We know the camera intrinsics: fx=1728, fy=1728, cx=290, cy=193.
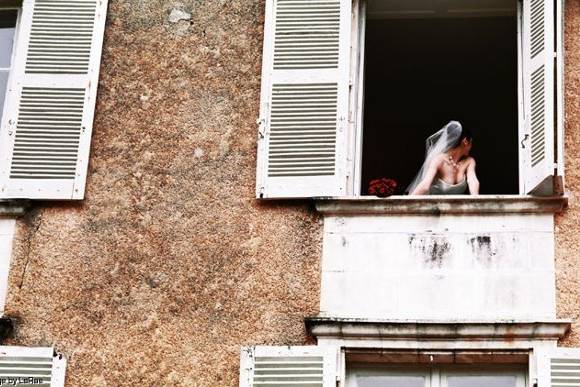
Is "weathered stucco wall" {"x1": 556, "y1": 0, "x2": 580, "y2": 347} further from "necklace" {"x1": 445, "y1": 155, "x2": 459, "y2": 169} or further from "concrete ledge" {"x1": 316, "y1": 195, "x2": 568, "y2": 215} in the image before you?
"necklace" {"x1": 445, "y1": 155, "x2": 459, "y2": 169}

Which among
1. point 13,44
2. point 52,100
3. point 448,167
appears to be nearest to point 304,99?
point 448,167

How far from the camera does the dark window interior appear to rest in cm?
1328

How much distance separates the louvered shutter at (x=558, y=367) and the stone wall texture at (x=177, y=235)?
5.4 inches

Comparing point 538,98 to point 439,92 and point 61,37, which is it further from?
point 439,92

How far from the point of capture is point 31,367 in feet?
34.8

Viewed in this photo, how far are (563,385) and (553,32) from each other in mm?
2412

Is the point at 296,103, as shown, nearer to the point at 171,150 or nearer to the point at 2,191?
the point at 171,150

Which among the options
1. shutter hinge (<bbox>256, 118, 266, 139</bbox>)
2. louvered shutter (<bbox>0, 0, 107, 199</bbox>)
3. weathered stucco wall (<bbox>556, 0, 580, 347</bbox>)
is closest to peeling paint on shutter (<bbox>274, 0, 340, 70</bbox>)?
shutter hinge (<bbox>256, 118, 266, 139</bbox>)

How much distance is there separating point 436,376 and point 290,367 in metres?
0.90

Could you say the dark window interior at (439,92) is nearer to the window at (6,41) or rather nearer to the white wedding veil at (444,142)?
the white wedding veil at (444,142)

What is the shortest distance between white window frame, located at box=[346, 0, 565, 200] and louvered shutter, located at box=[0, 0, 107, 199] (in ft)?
5.67

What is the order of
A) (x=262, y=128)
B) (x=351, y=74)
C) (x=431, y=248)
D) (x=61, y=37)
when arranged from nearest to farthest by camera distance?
(x=431, y=248)
(x=262, y=128)
(x=351, y=74)
(x=61, y=37)

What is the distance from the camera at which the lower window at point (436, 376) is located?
10.5m

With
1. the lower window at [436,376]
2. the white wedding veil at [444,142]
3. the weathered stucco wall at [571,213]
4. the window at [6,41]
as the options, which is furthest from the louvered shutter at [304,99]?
the window at [6,41]
